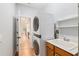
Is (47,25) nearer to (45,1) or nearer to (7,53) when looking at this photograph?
(45,1)

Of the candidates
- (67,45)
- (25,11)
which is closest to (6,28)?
(25,11)

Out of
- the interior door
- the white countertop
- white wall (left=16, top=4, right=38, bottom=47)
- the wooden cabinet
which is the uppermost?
white wall (left=16, top=4, right=38, bottom=47)

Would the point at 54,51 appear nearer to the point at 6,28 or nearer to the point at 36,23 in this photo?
the point at 36,23

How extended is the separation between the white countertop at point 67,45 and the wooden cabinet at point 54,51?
0.12 ft

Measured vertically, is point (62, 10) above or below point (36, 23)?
above

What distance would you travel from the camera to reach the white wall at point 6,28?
4.58 feet

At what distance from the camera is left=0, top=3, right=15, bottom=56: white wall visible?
1396 mm

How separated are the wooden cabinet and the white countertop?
36 millimetres

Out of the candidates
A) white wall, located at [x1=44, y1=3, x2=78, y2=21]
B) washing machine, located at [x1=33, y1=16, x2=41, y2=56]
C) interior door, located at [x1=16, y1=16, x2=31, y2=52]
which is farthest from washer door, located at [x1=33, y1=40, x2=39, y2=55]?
white wall, located at [x1=44, y1=3, x2=78, y2=21]

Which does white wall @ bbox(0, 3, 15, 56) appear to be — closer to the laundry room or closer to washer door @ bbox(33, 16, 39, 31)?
the laundry room

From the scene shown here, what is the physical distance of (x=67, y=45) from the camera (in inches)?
54.8

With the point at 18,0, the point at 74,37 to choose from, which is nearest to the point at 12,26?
the point at 18,0

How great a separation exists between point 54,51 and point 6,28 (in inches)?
24.5

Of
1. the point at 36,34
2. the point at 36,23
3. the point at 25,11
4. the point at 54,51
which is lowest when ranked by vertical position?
the point at 54,51
